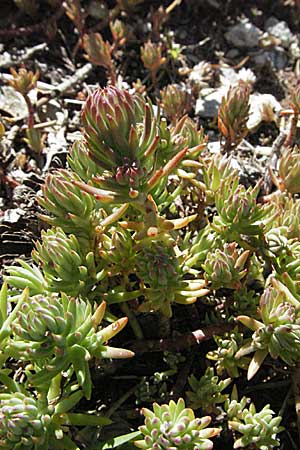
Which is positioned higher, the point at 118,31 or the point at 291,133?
the point at 118,31

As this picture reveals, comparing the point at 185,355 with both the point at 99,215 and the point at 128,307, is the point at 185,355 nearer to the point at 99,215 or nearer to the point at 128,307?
the point at 128,307

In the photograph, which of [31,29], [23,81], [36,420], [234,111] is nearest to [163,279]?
[36,420]

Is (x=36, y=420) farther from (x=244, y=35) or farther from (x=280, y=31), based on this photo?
(x=280, y=31)

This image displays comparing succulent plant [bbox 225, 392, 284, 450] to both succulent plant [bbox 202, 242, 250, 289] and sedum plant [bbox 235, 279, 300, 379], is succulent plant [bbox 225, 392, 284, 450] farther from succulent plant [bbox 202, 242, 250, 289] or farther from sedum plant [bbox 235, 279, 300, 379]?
succulent plant [bbox 202, 242, 250, 289]

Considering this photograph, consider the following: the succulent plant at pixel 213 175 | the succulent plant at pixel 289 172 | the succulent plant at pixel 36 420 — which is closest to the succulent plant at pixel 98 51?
the succulent plant at pixel 213 175

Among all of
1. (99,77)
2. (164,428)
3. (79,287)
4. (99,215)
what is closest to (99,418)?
(164,428)

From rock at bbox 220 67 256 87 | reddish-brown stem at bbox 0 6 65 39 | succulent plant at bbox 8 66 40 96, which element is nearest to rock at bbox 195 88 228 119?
rock at bbox 220 67 256 87
